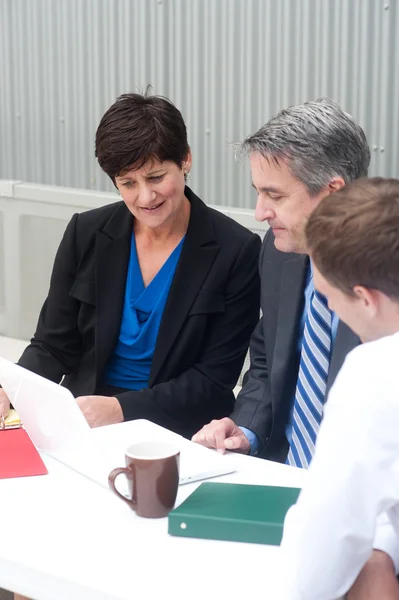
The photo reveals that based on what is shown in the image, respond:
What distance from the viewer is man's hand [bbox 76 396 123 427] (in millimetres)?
2014

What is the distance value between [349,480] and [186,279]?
1.31 meters

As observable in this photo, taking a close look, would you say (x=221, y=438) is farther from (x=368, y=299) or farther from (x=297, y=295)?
(x=368, y=299)

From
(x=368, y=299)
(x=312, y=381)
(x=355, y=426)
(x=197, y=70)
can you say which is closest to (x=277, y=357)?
(x=312, y=381)

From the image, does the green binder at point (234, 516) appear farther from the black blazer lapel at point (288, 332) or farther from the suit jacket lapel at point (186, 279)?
the suit jacket lapel at point (186, 279)

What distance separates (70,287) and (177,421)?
1.58 feet

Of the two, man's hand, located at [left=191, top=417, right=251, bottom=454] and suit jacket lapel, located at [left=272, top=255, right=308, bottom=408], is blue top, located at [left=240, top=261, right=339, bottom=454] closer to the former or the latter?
suit jacket lapel, located at [left=272, top=255, right=308, bottom=408]

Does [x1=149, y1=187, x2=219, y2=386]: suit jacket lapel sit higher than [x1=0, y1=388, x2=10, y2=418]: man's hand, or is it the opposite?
[x1=149, y1=187, x2=219, y2=386]: suit jacket lapel

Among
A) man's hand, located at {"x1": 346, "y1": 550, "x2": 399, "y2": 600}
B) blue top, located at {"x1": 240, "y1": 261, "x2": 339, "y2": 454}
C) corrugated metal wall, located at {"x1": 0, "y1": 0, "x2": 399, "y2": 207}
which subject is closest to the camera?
man's hand, located at {"x1": 346, "y1": 550, "x2": 399, "y2": 600}

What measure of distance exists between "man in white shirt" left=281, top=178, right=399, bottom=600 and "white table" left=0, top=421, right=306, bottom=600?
0.11m

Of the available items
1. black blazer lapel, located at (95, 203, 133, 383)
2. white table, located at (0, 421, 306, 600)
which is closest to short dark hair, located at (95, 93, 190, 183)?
black blazer lapel, located at (95, 203, 133, 383)

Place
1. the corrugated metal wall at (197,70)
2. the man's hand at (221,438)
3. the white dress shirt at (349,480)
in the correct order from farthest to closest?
the corrugated metal wall at (197,70), the man's hand at (221,438), the white dress shirt at (349,480)

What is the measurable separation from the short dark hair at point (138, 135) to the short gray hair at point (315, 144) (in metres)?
0.38

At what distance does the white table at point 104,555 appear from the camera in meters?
1.28

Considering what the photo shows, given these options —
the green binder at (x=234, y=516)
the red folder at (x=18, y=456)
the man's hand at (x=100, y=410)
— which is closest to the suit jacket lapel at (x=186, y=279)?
the man's hand at (x=100, y=410)
